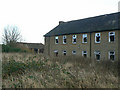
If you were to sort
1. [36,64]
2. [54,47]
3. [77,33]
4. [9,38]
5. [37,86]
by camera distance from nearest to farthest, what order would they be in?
[37,86] → [36,64] → [77,33] → [54,47] → [9,38]

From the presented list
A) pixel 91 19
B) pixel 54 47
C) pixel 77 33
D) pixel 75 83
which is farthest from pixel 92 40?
pixel 75 83

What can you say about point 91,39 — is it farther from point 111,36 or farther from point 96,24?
point 111,36

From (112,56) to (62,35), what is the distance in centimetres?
1059

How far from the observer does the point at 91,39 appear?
22875 mm

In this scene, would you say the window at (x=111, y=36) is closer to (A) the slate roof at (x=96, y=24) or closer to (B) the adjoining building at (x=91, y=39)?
(B) the adjoining building at (x=91, y=39)

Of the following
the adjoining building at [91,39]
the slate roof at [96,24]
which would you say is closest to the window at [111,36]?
the adjoining building at [91,39]

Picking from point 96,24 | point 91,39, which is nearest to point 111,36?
point 91,39

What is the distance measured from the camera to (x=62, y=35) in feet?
91.2

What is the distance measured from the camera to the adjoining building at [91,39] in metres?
20.4

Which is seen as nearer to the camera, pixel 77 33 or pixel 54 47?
pixel 77 33

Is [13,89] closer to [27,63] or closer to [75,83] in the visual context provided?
[75,83]

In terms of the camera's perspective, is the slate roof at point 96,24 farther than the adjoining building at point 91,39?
Yes

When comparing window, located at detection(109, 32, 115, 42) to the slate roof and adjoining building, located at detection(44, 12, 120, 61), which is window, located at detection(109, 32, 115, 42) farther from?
the slate roof

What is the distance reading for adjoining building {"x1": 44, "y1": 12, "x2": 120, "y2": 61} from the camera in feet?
67.1
